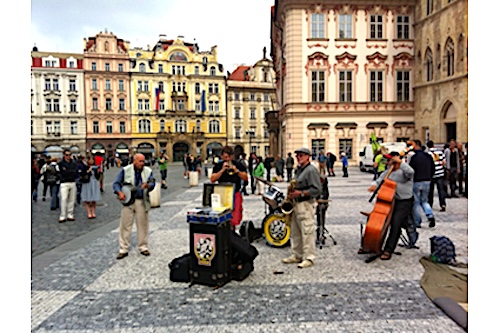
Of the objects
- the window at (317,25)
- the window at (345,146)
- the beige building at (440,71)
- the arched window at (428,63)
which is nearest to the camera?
the beige building at (440,71)

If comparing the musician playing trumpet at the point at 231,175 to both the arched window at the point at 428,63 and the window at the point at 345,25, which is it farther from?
the window at the point at 345,25

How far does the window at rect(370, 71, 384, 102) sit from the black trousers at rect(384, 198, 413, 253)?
25618 millimetres

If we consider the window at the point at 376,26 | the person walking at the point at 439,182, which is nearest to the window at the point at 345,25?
the window at the point at 376,26

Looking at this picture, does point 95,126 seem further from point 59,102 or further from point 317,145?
point 317,145

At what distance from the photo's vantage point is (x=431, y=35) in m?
27.4

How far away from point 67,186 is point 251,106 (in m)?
61.3

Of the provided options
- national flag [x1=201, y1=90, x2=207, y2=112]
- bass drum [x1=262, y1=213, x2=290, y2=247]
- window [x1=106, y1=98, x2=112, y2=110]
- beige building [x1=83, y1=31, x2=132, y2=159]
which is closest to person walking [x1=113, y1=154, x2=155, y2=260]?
bass drum [x1=262, y1=213, x2=290, y2=247]

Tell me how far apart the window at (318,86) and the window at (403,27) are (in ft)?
21.1

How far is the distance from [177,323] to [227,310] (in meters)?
0.60

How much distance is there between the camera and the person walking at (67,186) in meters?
10.8

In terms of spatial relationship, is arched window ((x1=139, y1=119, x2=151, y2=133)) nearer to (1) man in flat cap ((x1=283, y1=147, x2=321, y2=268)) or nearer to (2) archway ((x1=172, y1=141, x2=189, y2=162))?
(2) archway ((x1=172, y1=141, x2=189, y2=162))

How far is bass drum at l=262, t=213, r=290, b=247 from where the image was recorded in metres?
7.53

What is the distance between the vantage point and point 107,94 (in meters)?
64.0
